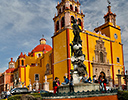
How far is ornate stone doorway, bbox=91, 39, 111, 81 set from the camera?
103 ft

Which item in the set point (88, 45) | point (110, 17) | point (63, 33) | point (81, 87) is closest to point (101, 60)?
point (88, 45)

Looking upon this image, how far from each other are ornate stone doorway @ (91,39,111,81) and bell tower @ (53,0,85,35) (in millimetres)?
5073

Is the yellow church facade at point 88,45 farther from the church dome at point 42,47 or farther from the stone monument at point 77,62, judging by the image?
the stone monument at point 77,62

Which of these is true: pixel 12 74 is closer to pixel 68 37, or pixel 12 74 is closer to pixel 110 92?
pixel 68 37

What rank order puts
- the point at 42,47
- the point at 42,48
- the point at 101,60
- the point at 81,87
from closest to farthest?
1. the point at 81,87
2. the point at 101,60
3. the point at 42,48
4. the point at 42,47

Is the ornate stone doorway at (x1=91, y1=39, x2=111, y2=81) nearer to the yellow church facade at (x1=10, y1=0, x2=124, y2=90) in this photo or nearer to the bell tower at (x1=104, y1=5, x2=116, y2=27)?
the yellow church facade at (x1=10, y1=0, x2=124, y2=90)

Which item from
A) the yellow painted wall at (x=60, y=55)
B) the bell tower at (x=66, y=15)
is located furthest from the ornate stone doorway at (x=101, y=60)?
the yellow painted wall at (x=60, y=55)

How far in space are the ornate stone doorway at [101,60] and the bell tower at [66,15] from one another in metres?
5.07

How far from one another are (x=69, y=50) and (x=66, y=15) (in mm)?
6404

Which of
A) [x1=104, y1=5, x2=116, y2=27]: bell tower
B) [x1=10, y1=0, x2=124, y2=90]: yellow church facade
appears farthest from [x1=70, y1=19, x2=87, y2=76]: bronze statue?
[x1=104, y1=5, x2=116, y2=27]: bell tower

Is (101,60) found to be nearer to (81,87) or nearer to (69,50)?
(69,50)

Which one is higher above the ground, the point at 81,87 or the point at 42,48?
the point at 42,48

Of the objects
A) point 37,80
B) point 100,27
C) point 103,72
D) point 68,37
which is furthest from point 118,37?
point 37,80

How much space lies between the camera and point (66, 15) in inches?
1163
